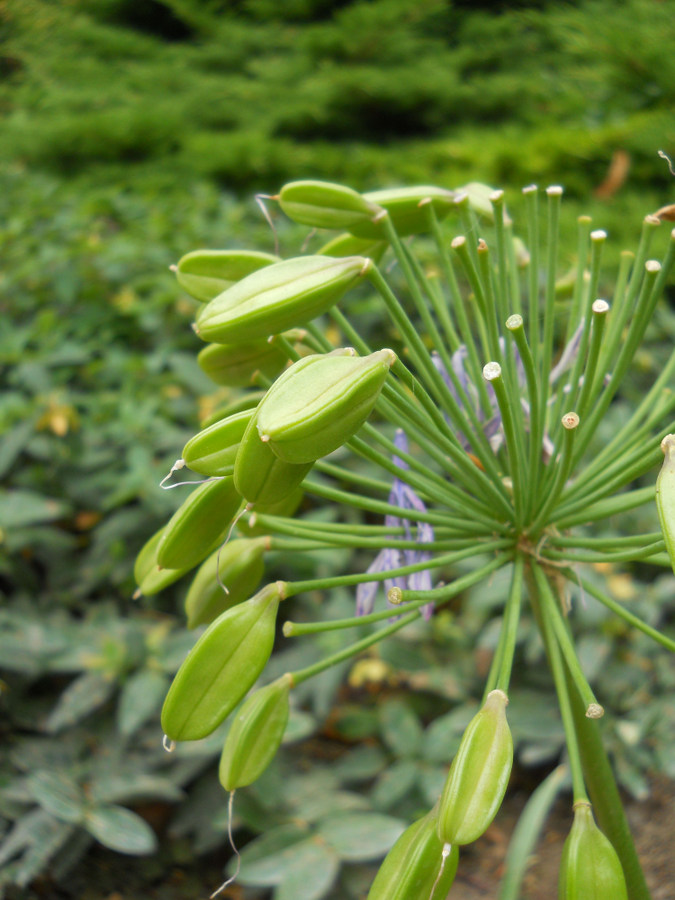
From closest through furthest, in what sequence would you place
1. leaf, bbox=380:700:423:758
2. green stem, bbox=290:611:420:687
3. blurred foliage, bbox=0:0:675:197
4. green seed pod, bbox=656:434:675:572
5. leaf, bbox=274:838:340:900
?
green seed pod, bbox=656:434:675:572 → green stem, bbox=290:611:420:687 → leaf, bbox=274:838:340:900 → leaf, bbox=380:700:423:758 → blurred foliage, bbox=0:0:675:197

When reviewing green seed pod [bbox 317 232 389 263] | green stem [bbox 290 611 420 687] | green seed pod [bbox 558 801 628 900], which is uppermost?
green seed pod [bbox 317 232 389 263]

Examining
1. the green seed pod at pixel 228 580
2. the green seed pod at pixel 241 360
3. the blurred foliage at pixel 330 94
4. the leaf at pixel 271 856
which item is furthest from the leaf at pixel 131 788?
the blurred foliage at pixel 330 94

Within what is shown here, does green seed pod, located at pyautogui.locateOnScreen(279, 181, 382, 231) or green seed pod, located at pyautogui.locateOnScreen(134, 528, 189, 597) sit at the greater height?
green seed pod, located at pyautogui.locateOnScreen(279, 181, 382, 231)

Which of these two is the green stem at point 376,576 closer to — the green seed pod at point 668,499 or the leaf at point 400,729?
the green seed pod at point 668,499

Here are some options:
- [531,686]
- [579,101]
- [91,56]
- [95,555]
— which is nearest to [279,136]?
[91,56]

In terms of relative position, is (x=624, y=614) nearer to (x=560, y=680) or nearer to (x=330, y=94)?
(x=560, y=680)

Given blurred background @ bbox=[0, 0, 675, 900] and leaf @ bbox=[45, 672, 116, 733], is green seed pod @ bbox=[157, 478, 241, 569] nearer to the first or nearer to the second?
blurred background @ bbox=[0, 0, 675, 900]

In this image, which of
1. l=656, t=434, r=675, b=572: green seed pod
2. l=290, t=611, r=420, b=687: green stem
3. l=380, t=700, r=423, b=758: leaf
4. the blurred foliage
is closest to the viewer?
l=656, t=434, r=675, b=572: green seed pod

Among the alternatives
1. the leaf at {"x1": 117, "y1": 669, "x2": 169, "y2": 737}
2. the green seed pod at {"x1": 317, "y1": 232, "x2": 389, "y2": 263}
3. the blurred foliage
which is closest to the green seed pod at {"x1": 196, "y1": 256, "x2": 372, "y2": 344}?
the green seed pod at {"x1": 317, "y1": 232, "x2": 389, "y2": 263}
